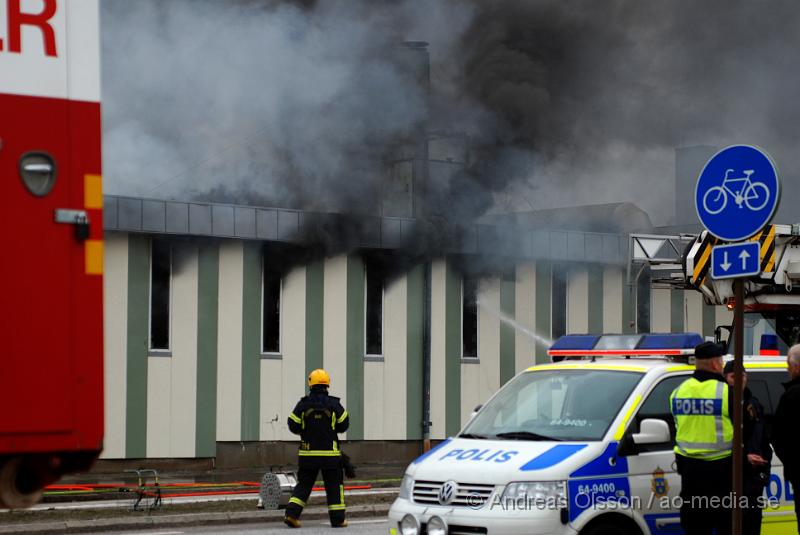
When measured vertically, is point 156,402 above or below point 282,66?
below

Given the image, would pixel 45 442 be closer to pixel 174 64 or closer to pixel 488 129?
pixel 174 64

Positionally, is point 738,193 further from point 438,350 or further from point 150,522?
point 438,350

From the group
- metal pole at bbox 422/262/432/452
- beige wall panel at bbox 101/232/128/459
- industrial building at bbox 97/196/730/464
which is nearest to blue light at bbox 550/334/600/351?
industrial building at bbox 97/196/730/464

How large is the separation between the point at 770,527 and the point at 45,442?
6.73m

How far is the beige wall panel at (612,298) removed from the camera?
2802 centimetres

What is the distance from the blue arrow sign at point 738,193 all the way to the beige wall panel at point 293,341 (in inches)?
625

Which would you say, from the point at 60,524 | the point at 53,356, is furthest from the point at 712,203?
the point at 60,524

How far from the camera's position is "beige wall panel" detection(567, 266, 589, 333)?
90.4ft

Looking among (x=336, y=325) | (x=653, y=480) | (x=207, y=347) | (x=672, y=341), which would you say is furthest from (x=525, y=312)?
(x=653, y=480)

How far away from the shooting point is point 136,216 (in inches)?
862

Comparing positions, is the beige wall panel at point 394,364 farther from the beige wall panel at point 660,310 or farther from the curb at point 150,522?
the curb at point 150,522

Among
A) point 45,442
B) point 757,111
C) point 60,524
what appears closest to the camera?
point 45,442

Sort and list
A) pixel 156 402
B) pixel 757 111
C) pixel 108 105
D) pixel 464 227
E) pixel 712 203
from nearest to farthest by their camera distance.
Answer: pixel 712 203
pixel 757 111
pixel 108 105
pixel 156 402
pixel 464 227

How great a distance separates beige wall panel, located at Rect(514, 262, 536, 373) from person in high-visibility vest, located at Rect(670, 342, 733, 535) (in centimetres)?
1804
